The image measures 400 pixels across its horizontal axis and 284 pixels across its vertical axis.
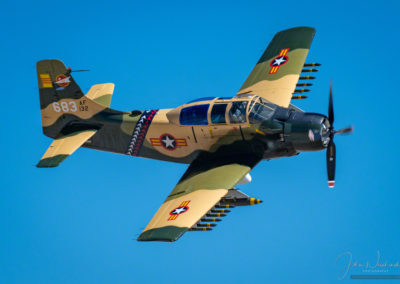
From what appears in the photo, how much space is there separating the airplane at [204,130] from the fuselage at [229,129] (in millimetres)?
32

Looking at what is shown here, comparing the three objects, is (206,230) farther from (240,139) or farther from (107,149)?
(107,149)

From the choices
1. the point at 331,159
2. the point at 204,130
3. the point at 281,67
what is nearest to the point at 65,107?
the point at 204,130

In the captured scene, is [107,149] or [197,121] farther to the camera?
[107,149]

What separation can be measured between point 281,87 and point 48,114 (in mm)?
8532

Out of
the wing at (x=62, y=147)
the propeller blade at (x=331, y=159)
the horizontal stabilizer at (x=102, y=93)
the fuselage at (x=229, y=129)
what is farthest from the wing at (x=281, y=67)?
the wing at (x=62, y=147)

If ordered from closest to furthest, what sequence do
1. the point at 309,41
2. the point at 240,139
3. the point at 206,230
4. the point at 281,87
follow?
the point at 206,230
the point at 240,139
the point at 281,87
the point at 309,41

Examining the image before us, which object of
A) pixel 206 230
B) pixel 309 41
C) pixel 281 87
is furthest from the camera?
pixel 309 41

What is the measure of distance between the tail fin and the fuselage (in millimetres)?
1977

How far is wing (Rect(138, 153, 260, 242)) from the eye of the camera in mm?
22172

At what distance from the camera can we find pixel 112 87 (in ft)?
99.0

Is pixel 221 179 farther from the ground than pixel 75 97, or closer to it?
closer to it

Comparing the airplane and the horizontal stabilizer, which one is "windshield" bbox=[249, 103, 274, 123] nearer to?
the airplane

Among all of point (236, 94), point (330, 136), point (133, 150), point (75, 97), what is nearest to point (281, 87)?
point (236, 94)

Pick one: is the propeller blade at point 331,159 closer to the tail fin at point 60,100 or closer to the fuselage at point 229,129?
the fuselage at point 229,129
